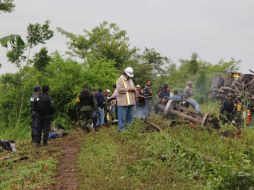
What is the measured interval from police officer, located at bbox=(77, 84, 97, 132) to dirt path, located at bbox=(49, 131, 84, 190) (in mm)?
1267

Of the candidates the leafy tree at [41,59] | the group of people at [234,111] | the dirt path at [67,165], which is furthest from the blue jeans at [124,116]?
the leafy tree at [41,59]

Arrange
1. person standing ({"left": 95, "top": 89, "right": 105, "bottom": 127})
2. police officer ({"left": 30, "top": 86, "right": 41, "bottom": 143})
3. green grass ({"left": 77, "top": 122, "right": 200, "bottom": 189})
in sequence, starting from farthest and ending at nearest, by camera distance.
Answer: person standing ({"left": 95, "top": 89, "right": 105, "bottom": 127})
police officer ({"left": 30, "top": 86, "right": 41, "bottom": 143})
green grass ({"left": 77, "top": 122, "right": 200, "bottom": 189})

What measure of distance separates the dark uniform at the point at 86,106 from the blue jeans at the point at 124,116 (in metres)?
2.53

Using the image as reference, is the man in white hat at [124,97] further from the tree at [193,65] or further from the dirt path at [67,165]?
the tree at [193,65]

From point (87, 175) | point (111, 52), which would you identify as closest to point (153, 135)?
point (87, 175)

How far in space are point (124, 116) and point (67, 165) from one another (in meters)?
5.80

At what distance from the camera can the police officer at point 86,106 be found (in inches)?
827

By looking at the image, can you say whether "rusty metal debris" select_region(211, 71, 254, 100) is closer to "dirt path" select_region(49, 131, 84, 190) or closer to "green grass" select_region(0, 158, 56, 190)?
"dirt path" select_region(49, 131, 84, 190)

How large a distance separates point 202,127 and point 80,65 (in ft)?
41.0

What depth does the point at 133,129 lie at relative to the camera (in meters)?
17.6

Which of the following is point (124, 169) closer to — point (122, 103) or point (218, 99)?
point (122, 103)

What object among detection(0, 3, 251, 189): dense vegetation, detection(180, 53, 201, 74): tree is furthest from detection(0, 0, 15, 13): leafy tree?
detection(180, 53, 201, 74): tree

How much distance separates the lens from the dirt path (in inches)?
412

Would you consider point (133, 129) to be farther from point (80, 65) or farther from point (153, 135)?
point (80, 65)
